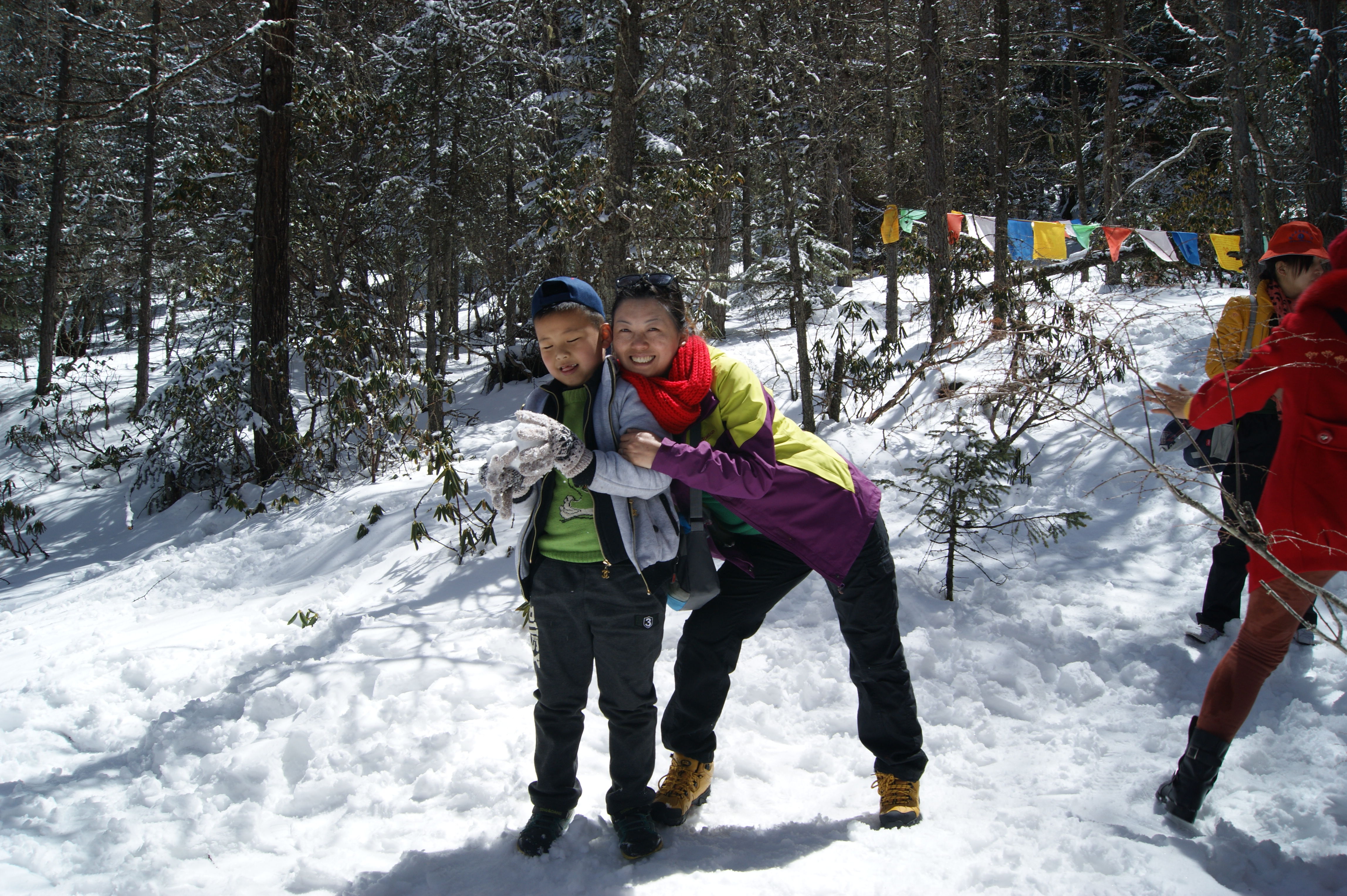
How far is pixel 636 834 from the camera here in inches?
89.0

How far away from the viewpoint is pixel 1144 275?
966 cm

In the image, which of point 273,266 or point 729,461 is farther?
point 273,266

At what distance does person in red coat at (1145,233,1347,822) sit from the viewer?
7.10 ft

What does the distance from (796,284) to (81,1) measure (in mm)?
16054

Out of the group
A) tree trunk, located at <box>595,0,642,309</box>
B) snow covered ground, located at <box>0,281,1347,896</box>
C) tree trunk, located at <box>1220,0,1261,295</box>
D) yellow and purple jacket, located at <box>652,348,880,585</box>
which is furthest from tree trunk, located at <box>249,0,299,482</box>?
tree trunk, located at <box>1220,0,1261,295</box>

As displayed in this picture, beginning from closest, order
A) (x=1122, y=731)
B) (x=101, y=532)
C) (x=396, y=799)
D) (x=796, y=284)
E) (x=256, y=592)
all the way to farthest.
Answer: (x=396, y=799) < (x=1122, y=731) < (x=256, y=592) < (x=796, y=284) < (x=101, y=532)

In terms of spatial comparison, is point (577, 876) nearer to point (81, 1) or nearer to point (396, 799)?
point (396, 799)

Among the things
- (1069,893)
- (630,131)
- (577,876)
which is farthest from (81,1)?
(1069,893)

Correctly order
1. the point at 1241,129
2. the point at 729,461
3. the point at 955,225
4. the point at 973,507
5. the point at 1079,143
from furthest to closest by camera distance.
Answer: the point at 1079,143
the point at 955,225
the point at 1241,129
the point at 973,507
the point at 729,461

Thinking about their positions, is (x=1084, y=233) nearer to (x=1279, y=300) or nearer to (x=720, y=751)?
(x=1279, y=300)

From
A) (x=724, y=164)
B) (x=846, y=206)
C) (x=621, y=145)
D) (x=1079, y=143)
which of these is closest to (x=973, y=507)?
(x=621, y=145)

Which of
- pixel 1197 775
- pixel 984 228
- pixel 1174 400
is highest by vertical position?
pixel 984 228

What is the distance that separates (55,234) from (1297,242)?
68.3ft

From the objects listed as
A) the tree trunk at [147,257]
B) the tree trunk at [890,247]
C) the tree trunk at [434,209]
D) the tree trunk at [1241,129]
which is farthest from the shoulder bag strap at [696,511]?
the tree trunk at [147,257]
